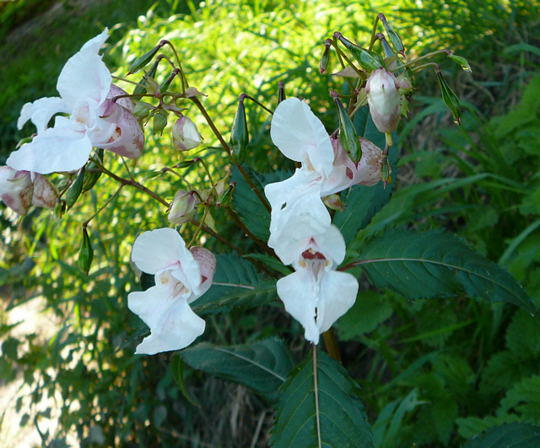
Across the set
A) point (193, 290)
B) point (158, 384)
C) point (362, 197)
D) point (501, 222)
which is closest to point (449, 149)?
point (501, 222)

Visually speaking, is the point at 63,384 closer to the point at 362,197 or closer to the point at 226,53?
the point at 362,197

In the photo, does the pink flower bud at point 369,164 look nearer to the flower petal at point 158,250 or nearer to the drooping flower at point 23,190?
the flower petal at point 158,250

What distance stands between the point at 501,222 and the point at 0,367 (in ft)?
5.65

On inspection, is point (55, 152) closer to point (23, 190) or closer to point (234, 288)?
point (23, 190)

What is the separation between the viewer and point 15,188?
37.3 inches

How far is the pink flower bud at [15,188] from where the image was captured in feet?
3.11

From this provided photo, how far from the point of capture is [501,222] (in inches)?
79.9

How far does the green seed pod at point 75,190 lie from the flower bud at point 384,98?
0.45 metres

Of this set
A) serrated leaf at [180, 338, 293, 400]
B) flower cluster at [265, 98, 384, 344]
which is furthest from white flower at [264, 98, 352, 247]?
serrated leaf at [180, 338, 293, 400]

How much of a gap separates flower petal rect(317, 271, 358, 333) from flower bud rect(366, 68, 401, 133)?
21cm

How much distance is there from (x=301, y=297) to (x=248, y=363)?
569 millimetres

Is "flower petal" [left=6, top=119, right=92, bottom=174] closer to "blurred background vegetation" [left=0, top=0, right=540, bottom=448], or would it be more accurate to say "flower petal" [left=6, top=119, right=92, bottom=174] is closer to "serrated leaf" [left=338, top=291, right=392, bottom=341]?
"blurred background vegetation" [left=0, top=0, right=540, bottom=448]

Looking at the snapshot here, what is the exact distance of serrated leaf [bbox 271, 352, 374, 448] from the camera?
3.16ft

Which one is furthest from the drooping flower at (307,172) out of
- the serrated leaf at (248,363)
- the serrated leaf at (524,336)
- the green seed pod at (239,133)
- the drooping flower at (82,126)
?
the serrated leaf at (524,336)
